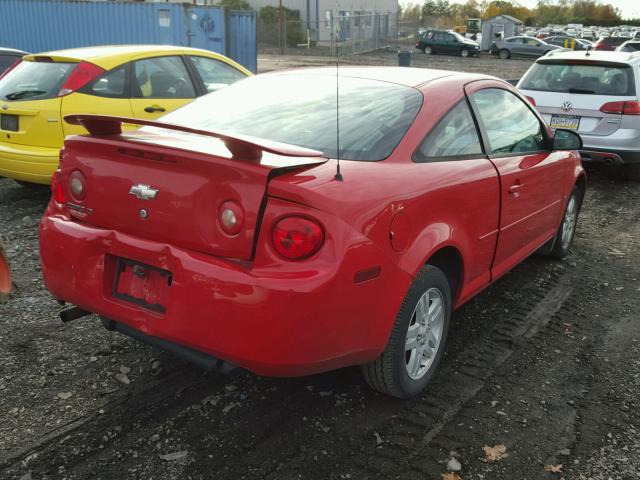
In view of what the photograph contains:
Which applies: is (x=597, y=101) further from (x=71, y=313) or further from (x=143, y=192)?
(x=71, y=313)

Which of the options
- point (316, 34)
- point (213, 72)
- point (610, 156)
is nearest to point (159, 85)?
point (213, 72)

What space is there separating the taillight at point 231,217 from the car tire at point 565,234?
347 cm

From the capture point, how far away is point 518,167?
159 inches

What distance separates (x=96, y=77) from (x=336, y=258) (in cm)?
468

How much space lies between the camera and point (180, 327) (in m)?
2.65

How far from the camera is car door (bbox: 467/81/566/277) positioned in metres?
3.88

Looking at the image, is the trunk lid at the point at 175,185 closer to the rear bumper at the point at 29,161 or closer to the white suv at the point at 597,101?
the rear bumper at the point at 29,161

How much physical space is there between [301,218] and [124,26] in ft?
58.2

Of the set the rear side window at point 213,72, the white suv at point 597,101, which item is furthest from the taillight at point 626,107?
the rear side window at point 213,72

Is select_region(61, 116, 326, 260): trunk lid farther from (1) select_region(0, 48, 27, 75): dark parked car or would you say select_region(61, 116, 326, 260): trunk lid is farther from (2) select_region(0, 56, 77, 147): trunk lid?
(1) select_region(0, 48, 27, 75): dark parked car

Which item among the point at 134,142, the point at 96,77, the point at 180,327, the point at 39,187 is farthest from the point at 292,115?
the point at 39,187

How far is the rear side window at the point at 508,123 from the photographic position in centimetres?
391

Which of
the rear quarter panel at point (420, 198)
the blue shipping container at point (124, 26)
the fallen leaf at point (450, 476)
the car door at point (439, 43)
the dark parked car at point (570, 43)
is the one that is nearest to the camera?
the rear quarter panel at point (420, 198)

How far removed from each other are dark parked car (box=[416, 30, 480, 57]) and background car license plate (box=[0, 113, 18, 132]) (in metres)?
40.3
